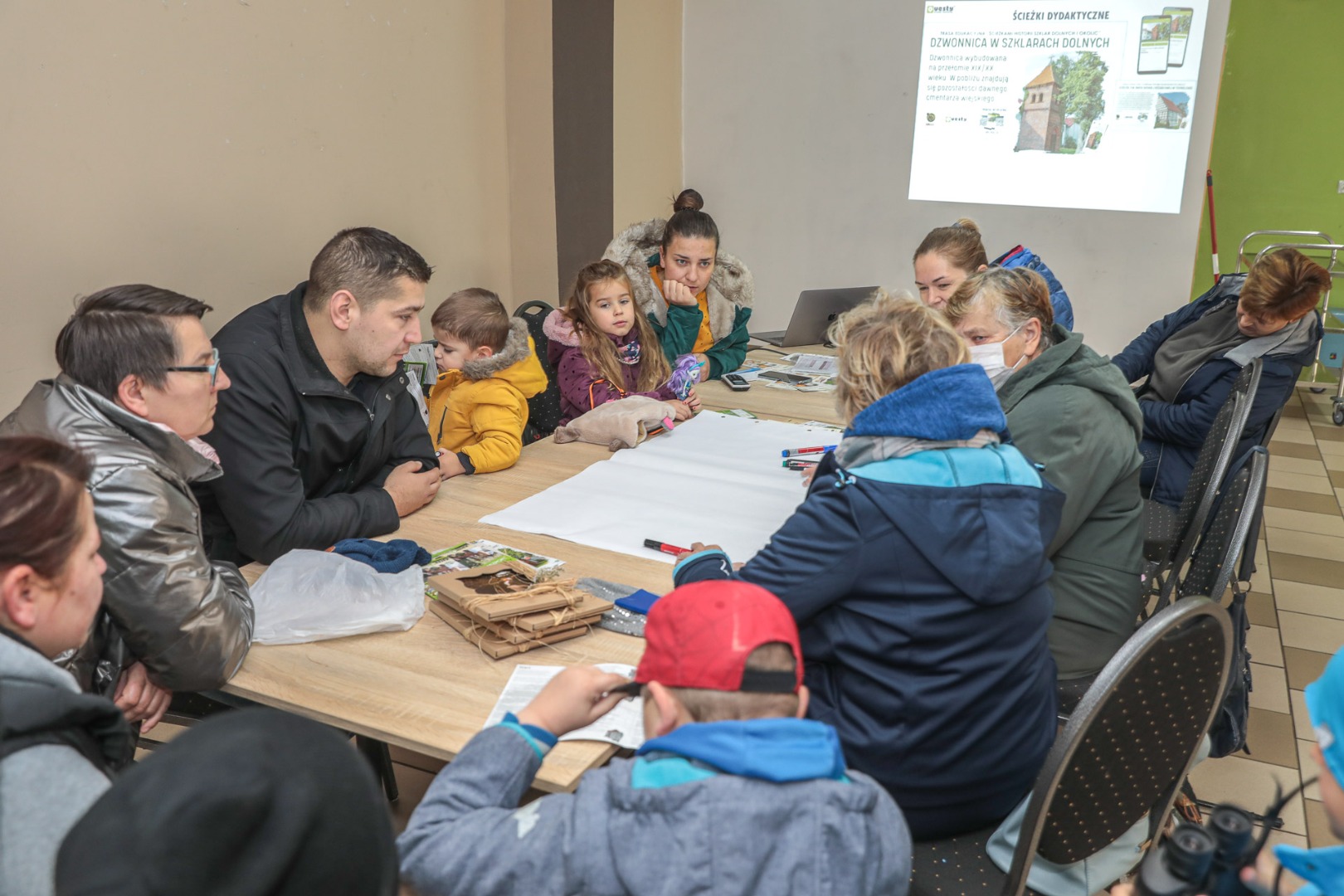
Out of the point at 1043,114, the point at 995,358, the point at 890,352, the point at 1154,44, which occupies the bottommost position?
the point at 995,358

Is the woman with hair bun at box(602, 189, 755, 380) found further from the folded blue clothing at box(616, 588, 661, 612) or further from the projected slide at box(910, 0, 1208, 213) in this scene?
the projected slide at box(910, 0, 1208, 213)

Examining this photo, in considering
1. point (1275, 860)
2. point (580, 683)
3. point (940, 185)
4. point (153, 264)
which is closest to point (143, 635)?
point (580, 683)

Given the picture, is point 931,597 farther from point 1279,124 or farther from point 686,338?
point 1279,124

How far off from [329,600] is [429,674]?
10.7 inches

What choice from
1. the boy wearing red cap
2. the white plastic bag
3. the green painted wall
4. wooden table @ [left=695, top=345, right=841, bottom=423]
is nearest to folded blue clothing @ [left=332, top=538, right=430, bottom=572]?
the white plastic bag

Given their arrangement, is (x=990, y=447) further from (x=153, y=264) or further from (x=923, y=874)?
(x=153, y=264)

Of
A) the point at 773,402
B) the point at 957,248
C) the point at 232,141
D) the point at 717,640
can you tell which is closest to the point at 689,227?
the point at 773,402

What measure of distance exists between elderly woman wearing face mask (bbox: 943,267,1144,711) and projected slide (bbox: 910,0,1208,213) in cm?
388

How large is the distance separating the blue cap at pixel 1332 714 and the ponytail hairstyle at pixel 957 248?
2371 millimetres

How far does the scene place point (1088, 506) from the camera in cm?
196

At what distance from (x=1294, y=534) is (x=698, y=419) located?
315cm

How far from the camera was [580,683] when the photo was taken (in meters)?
1.17

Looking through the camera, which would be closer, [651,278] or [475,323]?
[475,323]

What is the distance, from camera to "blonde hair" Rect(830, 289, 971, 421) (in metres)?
1.59
